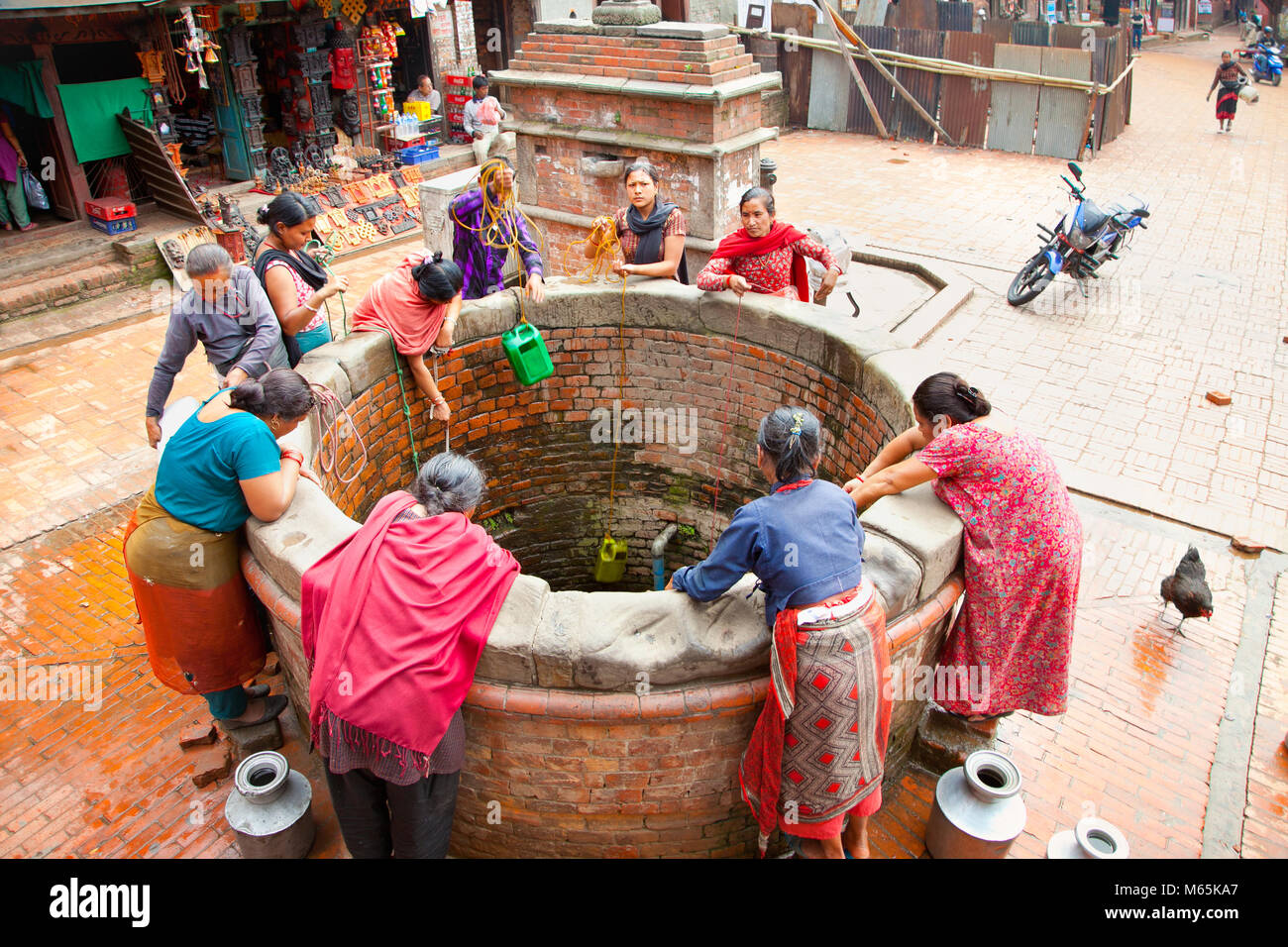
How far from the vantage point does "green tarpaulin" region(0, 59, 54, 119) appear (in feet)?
31.6

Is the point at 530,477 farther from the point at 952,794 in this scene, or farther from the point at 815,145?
the point at 815,145

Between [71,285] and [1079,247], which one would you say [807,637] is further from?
[71,285]

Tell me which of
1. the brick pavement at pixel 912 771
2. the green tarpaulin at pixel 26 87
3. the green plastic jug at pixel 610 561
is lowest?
the green plastic jug at pixel 610 561

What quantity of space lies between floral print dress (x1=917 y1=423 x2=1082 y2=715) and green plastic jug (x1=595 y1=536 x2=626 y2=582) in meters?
2.99

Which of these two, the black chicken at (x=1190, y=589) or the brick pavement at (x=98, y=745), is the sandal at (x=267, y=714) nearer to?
the brick pavement at (x=98, y=745)

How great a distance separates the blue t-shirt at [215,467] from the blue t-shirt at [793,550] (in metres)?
1.77

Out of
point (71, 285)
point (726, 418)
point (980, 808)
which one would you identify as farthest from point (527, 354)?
point (71, 285)

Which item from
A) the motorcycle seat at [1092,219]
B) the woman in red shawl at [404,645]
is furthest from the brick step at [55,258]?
the motorcycle seat at [1092,219]

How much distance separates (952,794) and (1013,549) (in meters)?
1.00

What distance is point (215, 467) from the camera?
3443 millimetres

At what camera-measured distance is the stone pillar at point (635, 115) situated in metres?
8.63

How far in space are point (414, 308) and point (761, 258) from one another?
2.07 metres

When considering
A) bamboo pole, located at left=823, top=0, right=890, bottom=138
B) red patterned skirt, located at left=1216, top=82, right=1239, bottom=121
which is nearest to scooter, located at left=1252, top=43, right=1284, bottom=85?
red patterned skirt, located at left=1216, top=82, right=1239, bottom=121

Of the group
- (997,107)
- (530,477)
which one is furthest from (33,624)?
(997,107)
